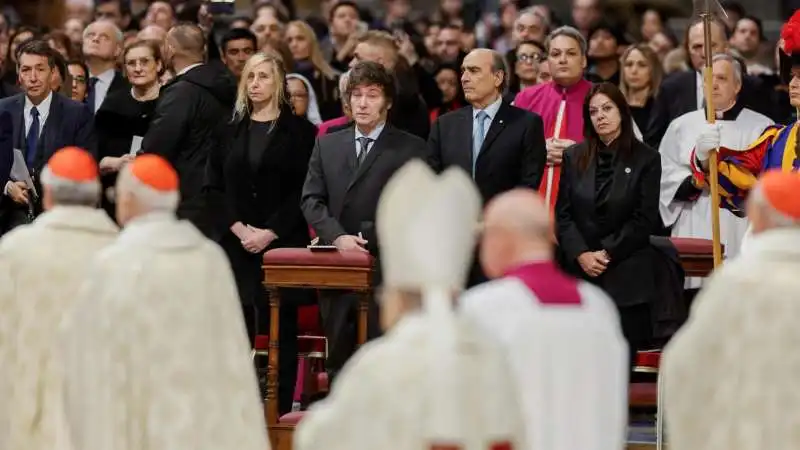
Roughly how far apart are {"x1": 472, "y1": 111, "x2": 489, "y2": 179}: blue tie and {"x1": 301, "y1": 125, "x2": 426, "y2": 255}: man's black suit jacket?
1.00 ft

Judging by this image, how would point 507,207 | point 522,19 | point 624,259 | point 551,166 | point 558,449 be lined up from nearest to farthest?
point 507,207
point 558,449
point 624,259
point 551,166
point 522,19

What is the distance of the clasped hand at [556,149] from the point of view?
42.8ft

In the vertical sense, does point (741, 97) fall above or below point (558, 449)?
above

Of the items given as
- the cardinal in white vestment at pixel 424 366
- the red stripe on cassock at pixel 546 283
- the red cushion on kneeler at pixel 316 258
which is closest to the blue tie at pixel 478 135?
the red cushion on kneeler at pixel 316 258

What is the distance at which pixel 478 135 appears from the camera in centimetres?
1265

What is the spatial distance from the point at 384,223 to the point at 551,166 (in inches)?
233

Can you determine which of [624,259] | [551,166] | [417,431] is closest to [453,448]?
[417,431]

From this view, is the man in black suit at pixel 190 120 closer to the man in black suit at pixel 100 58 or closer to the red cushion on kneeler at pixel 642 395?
the man in black suit at pixel 100 58

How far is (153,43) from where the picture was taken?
47.2 ft

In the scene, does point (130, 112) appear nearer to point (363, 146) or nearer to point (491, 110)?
point (363, 146)

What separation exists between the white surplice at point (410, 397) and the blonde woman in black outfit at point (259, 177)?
5914 mm

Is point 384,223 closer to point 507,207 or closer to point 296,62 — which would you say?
point 507,207

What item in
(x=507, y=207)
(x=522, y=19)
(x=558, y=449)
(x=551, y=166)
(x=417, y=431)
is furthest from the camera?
(x=522, y=19)

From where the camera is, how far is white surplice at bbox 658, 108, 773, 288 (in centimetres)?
1378
